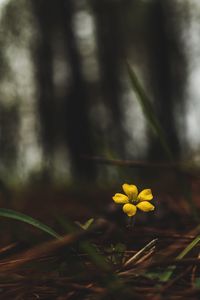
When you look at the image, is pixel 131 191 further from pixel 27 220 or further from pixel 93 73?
pixel 93 73

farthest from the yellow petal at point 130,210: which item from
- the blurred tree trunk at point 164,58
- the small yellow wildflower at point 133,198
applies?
the blurred tree trunk at point 164,58

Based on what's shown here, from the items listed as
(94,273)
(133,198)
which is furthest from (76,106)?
(94,273)

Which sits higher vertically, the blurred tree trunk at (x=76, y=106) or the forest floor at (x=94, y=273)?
the blurred tree trunk at (x=76, y=106)

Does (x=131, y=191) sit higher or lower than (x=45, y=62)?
lower

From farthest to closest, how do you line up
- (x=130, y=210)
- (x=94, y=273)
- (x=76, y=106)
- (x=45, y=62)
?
1. (x=45, y=62)
2. (x=76, y=106)
3. (x=130, y=210)
4. (x=94, y=273)

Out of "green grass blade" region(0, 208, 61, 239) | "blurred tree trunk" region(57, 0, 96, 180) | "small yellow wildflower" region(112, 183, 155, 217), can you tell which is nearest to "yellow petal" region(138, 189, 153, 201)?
"small yellow wildflower" region(112, 183, 155, 217)

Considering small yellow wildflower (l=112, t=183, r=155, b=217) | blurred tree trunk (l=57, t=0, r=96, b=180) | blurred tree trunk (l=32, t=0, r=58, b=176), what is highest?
blurred tree trunk (l=32, t=0, r=58, b=176)

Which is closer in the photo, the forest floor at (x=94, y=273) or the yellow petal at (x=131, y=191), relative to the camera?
the forest floor at (x=94, y=273)

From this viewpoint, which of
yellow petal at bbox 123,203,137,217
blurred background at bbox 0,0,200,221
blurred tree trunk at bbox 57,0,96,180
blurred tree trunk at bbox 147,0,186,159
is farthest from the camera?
blurred tree trunk at bbox 147,0,186,159

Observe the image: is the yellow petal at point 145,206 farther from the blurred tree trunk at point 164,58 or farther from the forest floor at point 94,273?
the blurred tree trunk at point 164,58

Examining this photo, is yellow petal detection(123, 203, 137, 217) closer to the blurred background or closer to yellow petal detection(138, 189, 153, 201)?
yellow petal detection(138, 189, 153, 201)
